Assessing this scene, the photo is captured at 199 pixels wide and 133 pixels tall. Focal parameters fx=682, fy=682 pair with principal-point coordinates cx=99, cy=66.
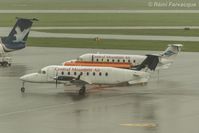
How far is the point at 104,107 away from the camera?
172ft

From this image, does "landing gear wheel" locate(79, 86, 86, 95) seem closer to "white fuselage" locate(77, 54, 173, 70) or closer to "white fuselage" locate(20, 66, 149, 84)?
"white fuselage" locate(20, 66, 149, 84)

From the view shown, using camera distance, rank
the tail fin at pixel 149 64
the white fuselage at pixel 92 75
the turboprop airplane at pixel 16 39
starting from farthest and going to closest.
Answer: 1. the turboprop airplane at pixel 16 39
2. the tail fin at pixel 149 64
3. the white fuselage at pixel 92 75

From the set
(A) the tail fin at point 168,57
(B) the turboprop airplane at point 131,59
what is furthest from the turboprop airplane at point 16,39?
(A) the tail fin at point 168,57

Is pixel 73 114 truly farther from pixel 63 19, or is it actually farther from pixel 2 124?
pixel 63 19

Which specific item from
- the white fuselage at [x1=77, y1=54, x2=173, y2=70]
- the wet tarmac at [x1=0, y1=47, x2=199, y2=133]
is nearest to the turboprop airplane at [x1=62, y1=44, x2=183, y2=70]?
the white fuselage at [x1=77, y1=54, x2=173, y2=70]

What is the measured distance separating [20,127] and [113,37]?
81564mm

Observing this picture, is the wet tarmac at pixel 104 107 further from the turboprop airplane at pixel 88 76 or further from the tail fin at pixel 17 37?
the tail fin at pixel 17 37

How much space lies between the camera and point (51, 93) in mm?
60281

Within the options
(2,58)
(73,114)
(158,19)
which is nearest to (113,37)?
(2,58)

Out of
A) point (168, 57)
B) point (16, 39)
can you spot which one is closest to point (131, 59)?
point (168, 57)

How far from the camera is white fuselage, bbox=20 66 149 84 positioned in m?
59.0

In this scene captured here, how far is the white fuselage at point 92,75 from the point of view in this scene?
5903 cm

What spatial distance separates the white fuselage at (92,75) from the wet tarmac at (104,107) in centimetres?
126

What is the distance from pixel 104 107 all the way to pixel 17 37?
39.1 metres
